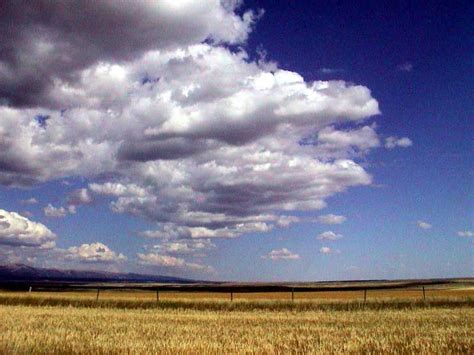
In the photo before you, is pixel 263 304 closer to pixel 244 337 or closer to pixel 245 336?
pixel 245 336

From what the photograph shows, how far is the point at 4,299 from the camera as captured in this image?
48.0 m

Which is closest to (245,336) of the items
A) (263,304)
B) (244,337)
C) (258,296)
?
(244,337)

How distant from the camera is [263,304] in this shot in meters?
42.6

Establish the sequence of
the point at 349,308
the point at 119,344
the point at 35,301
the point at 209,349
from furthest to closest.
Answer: the point at 35,301
the point at 349,308
the point at 119,344
the point at 209,349

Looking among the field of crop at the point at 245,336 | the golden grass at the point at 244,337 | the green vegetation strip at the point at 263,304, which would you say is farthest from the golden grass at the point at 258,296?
the field of crop at the point at 245,336

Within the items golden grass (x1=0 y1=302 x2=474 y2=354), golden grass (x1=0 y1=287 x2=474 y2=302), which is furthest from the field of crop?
golden grass (x1=0 y1=287 x2=474 y2=302)

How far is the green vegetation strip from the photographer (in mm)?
39875

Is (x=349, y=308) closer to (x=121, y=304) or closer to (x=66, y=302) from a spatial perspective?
(x=121, y=304)

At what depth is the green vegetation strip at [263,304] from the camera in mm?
39875

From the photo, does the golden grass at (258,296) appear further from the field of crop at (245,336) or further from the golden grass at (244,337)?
the field of crop at (245,336)

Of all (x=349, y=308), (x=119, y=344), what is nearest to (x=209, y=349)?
(x=119, y=344)

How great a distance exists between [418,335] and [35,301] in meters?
38.6

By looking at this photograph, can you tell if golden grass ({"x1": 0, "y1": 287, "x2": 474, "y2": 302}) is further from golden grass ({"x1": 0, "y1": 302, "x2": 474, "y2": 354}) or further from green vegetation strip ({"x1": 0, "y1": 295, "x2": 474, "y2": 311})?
golden grass ({"x1": 0, "y1": 302, "x2": 474, "y2": 354})

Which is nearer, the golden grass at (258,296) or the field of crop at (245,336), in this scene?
the field of crop at (245,336)
